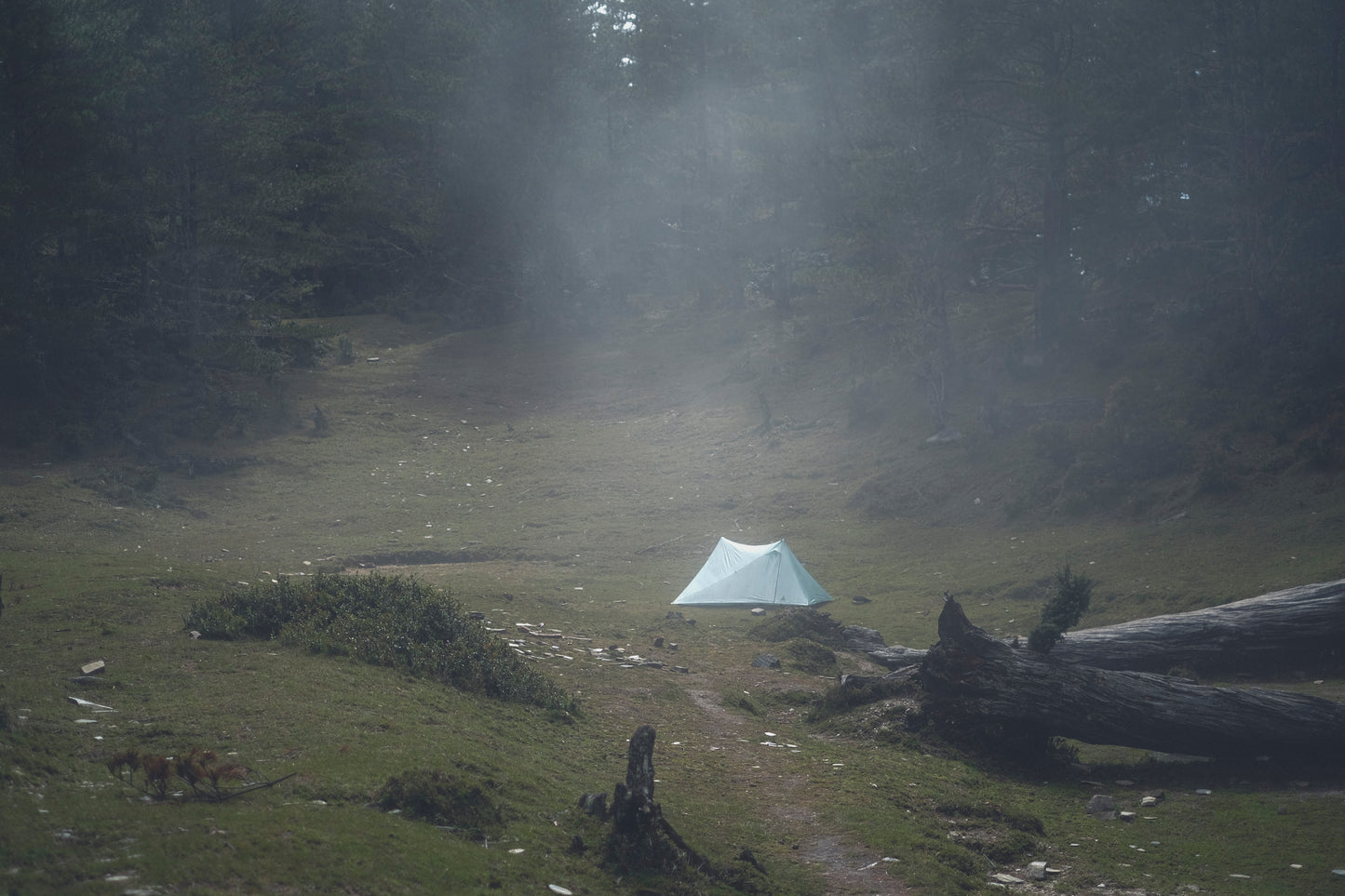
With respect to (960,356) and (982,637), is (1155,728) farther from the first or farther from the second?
(960,356)

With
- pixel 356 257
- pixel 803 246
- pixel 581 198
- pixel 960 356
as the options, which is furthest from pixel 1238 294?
pixel 356 257

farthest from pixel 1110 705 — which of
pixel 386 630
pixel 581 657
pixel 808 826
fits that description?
pixel 386 630

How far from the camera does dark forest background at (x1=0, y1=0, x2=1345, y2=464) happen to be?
23922 millimetres

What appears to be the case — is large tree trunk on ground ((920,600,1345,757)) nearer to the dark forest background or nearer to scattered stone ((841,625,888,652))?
scattered stone ((841,625,888,652))

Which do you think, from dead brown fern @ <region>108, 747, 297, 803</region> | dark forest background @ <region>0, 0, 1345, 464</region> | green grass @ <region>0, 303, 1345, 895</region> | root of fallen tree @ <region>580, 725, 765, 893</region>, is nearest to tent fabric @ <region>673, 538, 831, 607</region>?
green grass @ <region>0, 303, 1345, 895</region>

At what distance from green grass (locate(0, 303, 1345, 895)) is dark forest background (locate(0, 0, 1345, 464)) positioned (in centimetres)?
375

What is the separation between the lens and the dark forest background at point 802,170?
78.5 ft

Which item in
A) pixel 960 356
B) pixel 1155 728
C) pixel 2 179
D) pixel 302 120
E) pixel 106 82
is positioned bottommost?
pixel 1155 728

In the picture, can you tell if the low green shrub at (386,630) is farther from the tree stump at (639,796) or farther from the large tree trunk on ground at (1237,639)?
the large tree trunk on ground at (1237,639)

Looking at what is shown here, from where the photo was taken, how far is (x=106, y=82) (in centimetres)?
2406

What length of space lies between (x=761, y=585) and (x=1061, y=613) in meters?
8.65

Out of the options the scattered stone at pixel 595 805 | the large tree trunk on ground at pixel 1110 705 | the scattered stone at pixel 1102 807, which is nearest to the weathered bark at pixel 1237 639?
the large tree trunk on ground at pixel 1110 705

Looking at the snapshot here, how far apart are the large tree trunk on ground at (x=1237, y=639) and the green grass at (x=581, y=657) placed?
0.77 metres

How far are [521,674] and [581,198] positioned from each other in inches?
1451
